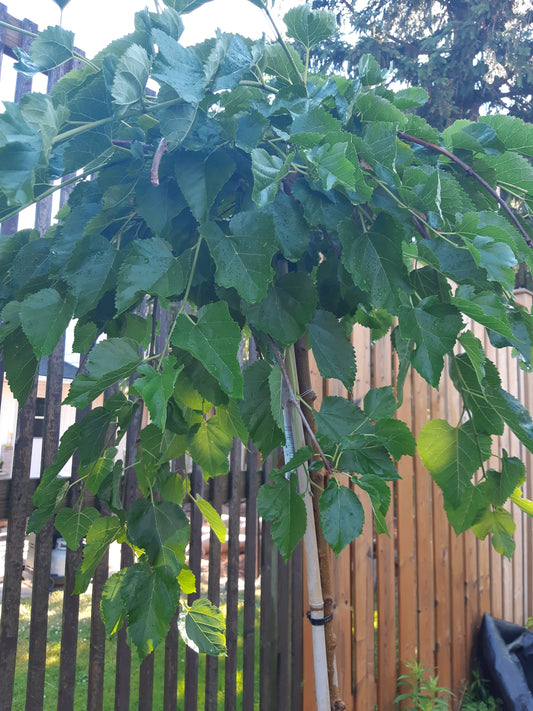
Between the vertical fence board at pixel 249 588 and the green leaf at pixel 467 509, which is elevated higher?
the green leaf at pixel 467 509

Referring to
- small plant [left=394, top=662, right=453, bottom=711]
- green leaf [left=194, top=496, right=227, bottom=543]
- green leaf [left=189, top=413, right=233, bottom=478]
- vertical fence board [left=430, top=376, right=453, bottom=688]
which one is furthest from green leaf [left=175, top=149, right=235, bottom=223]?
small plant [left=394, top=662, right=453, bottom=711]

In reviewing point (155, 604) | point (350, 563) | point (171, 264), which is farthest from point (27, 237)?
point (350, 563)

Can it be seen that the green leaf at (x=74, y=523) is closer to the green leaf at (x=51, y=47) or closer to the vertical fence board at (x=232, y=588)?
the green leaf at (x=51, y=47)

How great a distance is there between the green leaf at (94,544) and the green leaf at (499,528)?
1.81 feet

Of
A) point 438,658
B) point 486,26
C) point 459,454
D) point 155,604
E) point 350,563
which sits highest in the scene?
point 486,26

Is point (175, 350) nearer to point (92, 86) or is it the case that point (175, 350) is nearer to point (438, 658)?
point (92, 86)

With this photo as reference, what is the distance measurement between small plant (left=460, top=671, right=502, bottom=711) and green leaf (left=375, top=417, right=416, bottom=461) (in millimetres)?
2523

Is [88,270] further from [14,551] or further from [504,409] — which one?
[14,551]

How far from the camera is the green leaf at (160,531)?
62 centimetres

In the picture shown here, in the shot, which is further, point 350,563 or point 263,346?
point 350,563

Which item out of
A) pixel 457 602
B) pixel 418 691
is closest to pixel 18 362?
pixel 418 691

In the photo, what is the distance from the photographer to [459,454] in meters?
0.76

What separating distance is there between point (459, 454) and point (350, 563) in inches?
60.5

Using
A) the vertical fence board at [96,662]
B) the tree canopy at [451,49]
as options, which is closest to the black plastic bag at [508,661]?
the vertical fence board at [96,662]
